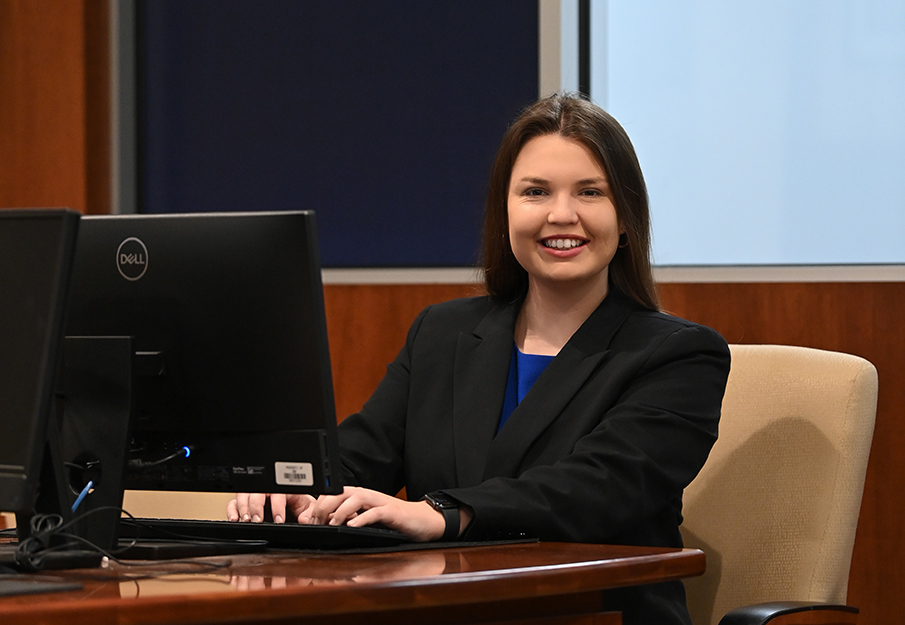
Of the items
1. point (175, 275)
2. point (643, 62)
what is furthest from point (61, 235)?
point (643, 62)

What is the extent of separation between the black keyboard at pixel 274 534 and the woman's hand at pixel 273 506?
0.15 m

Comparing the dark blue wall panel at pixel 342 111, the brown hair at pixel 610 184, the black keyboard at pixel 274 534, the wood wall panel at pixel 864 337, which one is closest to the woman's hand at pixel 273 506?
the black keyboard at pixel 274 534

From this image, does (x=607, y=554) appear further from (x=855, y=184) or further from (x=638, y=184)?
(x=855, y=184)

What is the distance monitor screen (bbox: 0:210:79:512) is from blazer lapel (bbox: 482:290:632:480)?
85 cm

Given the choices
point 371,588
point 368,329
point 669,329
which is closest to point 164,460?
point 371,588

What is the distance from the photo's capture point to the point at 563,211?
75.7 inches

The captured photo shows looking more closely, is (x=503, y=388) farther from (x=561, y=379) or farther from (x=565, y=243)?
(x=565, y=243)

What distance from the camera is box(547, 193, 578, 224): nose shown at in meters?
1.92

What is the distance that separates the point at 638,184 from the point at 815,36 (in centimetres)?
123

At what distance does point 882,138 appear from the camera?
2.83 meters

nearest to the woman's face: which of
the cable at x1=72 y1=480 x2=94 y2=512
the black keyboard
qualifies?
the black keyboard

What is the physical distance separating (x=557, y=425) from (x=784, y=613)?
0.46 meters

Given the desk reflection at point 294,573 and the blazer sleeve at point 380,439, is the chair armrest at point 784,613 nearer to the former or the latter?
the desk reflection at point 294,573

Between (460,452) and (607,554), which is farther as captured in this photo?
(460,452)
